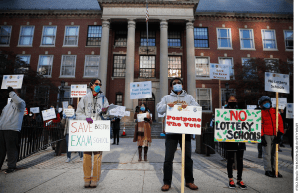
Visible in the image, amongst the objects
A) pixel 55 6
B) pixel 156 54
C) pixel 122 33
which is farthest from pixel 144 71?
pixel 55 6

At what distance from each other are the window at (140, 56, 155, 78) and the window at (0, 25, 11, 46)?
59.9 feet

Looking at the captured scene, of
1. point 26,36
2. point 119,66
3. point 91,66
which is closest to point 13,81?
point 91,66

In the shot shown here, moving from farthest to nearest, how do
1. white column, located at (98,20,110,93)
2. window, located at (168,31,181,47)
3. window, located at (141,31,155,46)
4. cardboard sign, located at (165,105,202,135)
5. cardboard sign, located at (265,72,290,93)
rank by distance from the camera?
window, located at (168,31,181,47)
window, located at (141,31,155,46)
white column, located at (98,20,110,93)
cardboard sign, located at (265,72,290,93)
cardboard sign, located at (165,105,202,135)

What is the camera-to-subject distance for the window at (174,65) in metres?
22.7

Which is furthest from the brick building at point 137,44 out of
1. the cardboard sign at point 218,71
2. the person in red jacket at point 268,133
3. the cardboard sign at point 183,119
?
the cardboard sign at point 183,119

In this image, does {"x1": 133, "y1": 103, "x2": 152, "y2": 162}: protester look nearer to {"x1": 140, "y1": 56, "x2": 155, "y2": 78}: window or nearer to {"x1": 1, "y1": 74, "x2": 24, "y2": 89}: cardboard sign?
{"x1": 1, "y1": 74, "x2": 24, "y2": 89}: cardboard sign

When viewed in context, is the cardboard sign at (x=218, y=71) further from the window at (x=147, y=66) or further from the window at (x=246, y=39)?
the window at (x=246, y=39)

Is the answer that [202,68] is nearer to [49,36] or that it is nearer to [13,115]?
[49,36]

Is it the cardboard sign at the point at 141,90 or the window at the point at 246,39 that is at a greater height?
the window at the point at 246,39

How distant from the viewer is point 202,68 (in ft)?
74.5

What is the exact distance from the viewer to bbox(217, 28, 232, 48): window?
905 inches

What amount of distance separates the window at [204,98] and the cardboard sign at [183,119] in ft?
64.1

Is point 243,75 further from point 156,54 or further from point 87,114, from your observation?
point 87,114

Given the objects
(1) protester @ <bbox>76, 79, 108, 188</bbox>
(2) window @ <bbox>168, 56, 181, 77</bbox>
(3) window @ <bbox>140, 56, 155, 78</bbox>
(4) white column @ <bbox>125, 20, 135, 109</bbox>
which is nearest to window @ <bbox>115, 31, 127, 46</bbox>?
(4) white column @ <bbox>125, 20, 135, 109</bbox>
